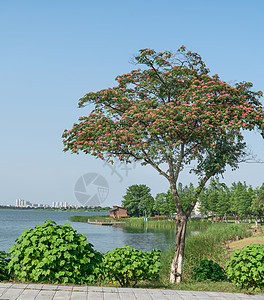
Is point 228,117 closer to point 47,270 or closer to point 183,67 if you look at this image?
point 183,67

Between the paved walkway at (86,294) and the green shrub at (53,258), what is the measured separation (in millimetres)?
272

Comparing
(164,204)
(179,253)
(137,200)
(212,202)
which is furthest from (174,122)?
(137,200)

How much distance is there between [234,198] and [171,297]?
6357cm

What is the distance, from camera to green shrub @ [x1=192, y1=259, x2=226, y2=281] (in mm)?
11875

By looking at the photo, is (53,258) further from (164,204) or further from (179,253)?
(164,204)

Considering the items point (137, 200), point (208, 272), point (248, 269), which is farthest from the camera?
point (137, 200)

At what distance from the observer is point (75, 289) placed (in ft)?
23.5

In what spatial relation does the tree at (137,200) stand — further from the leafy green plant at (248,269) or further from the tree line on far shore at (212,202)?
the leafy green plant at (248,269)

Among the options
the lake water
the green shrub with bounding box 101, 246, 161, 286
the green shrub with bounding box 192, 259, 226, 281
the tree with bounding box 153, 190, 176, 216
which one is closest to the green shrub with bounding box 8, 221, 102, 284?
the green shrub with bounding box 101, 246, 161, 286

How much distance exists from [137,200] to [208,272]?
9636 cm

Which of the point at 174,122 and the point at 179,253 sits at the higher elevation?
the point at 174,122

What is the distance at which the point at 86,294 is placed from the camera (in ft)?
22.6

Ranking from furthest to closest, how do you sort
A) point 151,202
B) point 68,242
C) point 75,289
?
point 151,202 < point 68,242 < point 75,289

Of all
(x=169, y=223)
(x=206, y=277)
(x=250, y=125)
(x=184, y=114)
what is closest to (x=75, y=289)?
(x=206, y=277)
